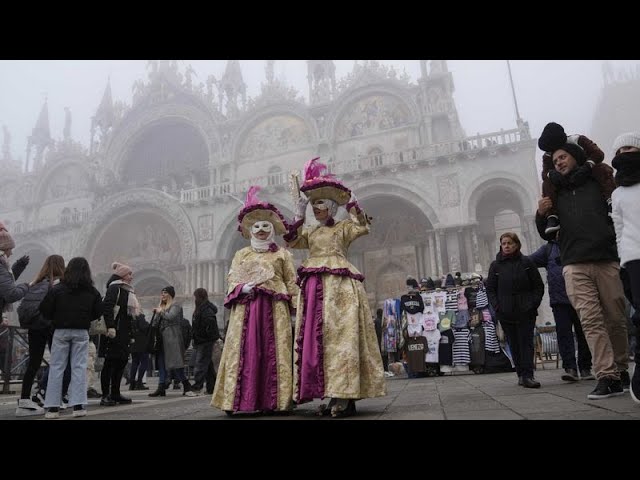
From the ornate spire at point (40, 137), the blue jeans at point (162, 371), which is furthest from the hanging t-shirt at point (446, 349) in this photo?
the ornate spire at point (40, 137)

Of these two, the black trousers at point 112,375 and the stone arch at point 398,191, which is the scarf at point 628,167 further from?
the stone arch at point 398,191

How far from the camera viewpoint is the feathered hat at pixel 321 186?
412cm

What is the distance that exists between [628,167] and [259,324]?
3.15 metres

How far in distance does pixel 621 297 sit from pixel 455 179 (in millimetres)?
14673

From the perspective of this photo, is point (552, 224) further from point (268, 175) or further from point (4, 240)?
point (268, 175)

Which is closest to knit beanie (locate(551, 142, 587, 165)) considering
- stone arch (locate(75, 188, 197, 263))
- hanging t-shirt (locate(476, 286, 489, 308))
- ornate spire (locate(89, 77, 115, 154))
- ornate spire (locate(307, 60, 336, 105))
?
hanging t-shirt (locate(476, 286, 489, 308))

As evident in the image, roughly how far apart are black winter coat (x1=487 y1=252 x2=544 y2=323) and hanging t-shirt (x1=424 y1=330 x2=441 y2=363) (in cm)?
376

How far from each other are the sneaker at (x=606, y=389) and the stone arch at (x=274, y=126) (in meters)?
19.8

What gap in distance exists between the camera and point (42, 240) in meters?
26.1

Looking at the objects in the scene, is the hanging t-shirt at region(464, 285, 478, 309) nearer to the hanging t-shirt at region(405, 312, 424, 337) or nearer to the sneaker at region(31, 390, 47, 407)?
the hanging t-shirt at region(405, 312, 424, 337)

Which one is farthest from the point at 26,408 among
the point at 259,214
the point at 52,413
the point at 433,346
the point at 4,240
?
the point at 433,346

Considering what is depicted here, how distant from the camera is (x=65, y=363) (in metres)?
4.60

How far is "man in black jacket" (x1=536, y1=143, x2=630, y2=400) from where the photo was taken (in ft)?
12.1

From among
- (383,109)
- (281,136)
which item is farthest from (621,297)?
(281,136)
